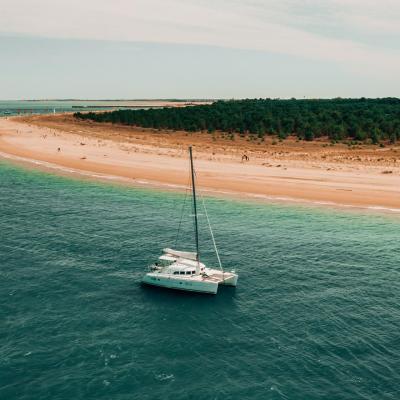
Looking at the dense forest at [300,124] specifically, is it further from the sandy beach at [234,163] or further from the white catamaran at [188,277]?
the white catamaran at [188,277]

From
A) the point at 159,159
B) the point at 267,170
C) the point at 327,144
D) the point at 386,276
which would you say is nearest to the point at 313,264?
the point at 386,276

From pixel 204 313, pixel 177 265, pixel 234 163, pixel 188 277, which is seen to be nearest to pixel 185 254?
pixel 177 265

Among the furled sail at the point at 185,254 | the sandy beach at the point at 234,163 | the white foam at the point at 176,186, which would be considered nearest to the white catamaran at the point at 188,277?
the furled sail at the point at 185,254

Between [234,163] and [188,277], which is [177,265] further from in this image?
[234,163]

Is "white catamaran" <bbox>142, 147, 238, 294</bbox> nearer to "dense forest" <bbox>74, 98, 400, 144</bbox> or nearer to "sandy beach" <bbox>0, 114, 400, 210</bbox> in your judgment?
"sandy beach" <bbox>0, 114, 400, 210</bbox>

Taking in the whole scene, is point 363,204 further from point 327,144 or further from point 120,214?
point 327,144

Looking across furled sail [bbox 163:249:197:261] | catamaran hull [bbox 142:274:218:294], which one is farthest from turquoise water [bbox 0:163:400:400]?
furled sail [bbox 163:249:197:261]
